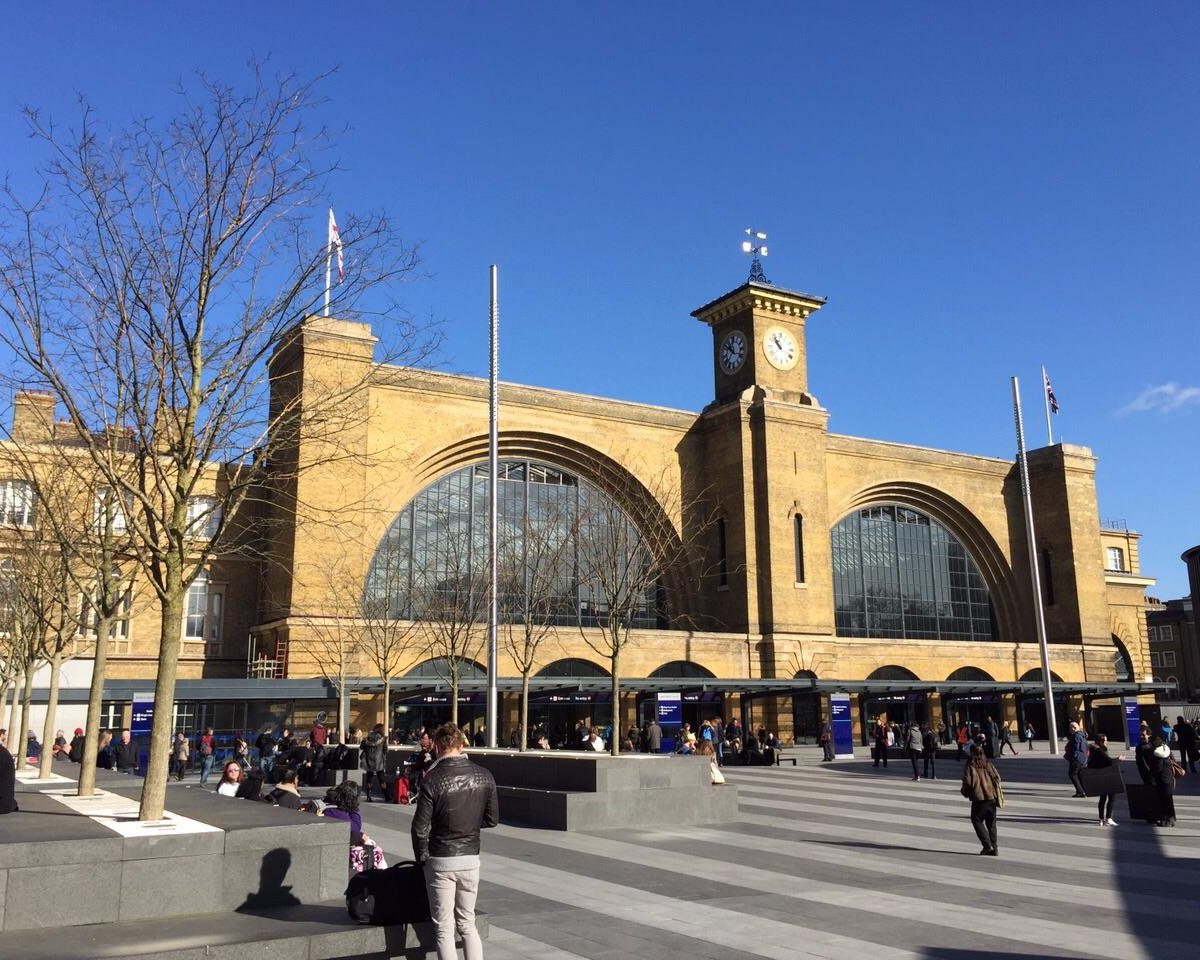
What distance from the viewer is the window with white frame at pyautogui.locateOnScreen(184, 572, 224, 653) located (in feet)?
116

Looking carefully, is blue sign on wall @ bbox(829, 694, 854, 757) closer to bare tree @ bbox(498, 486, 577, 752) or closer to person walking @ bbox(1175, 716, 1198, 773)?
bare tree @ bbox(498, 486, 577, 752)

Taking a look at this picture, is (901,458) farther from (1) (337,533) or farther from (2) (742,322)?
(1) (337,533)

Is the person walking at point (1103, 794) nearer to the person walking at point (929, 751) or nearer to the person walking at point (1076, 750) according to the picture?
the person walking at point (1076, 750)

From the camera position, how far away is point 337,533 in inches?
1342

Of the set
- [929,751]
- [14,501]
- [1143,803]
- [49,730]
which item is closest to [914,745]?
[929,751]

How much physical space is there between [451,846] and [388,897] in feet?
2.35

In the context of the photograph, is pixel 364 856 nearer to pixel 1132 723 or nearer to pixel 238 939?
pixel 238 939

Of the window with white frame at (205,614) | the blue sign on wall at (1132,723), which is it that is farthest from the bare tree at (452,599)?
the blue sign on wall at (1132,723)

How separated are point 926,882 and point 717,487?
33.8 meters

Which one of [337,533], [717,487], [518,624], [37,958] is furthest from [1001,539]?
[37,958]

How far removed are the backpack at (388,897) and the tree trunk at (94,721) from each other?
5.57 metres

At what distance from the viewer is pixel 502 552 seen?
3425 cm

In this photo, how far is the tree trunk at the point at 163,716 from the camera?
8.11 metres

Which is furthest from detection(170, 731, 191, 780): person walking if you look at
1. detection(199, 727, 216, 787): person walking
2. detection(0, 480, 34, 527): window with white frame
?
detection(0, 480, 34, 527): window with white frame
